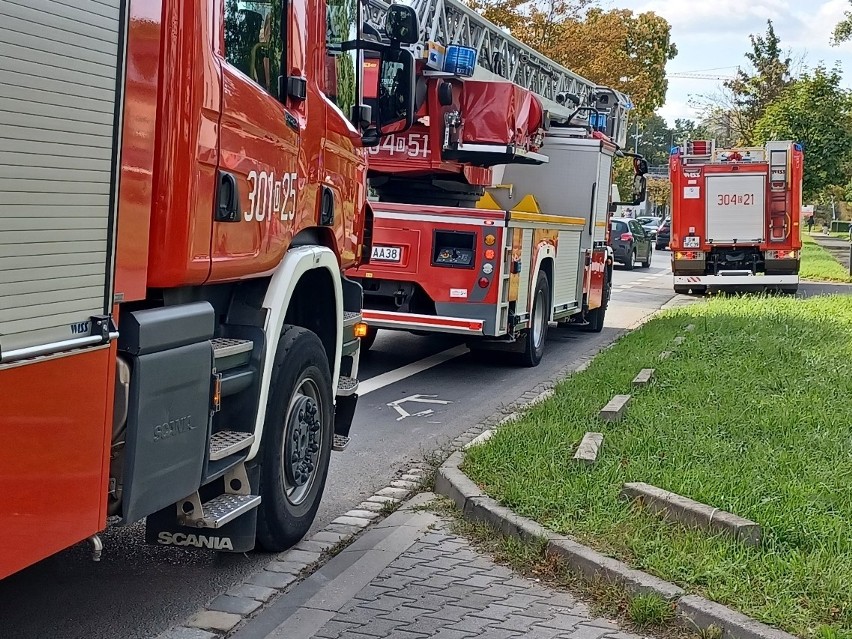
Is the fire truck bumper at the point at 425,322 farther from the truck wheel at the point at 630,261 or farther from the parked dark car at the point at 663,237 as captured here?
the parked dark car at the point at 663,237

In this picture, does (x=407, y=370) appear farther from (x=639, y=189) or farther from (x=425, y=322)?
(x=639, y=189)

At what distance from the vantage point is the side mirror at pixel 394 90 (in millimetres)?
6004

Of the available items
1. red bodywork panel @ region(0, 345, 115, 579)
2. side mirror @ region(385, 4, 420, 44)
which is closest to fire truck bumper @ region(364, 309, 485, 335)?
side mirror @ region(385, 4, 420, 44)

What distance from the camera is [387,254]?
10.6m

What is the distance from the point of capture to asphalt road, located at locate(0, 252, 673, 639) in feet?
14.5

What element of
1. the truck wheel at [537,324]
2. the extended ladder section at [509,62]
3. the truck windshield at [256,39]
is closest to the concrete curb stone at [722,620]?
the truck windshield at [256,39]

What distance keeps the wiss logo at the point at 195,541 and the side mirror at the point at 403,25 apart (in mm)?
2777

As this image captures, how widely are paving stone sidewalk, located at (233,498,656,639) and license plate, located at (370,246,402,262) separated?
5320 millimetres

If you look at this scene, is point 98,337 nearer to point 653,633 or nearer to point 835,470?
point 653,633

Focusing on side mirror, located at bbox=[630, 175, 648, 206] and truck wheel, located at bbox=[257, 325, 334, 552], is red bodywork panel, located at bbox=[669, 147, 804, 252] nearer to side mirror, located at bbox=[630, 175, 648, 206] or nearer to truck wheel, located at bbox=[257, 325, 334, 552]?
side mirror, located at bbox=[630, 175, 648, 206]

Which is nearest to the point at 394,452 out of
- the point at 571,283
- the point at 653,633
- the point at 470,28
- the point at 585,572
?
the point at 585,572

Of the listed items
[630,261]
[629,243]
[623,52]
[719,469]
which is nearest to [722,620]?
[719,469]

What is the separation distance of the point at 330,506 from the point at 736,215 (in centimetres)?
1839

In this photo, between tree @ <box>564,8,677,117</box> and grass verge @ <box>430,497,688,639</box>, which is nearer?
grass verge @ <box>430,497,688,639</box>
